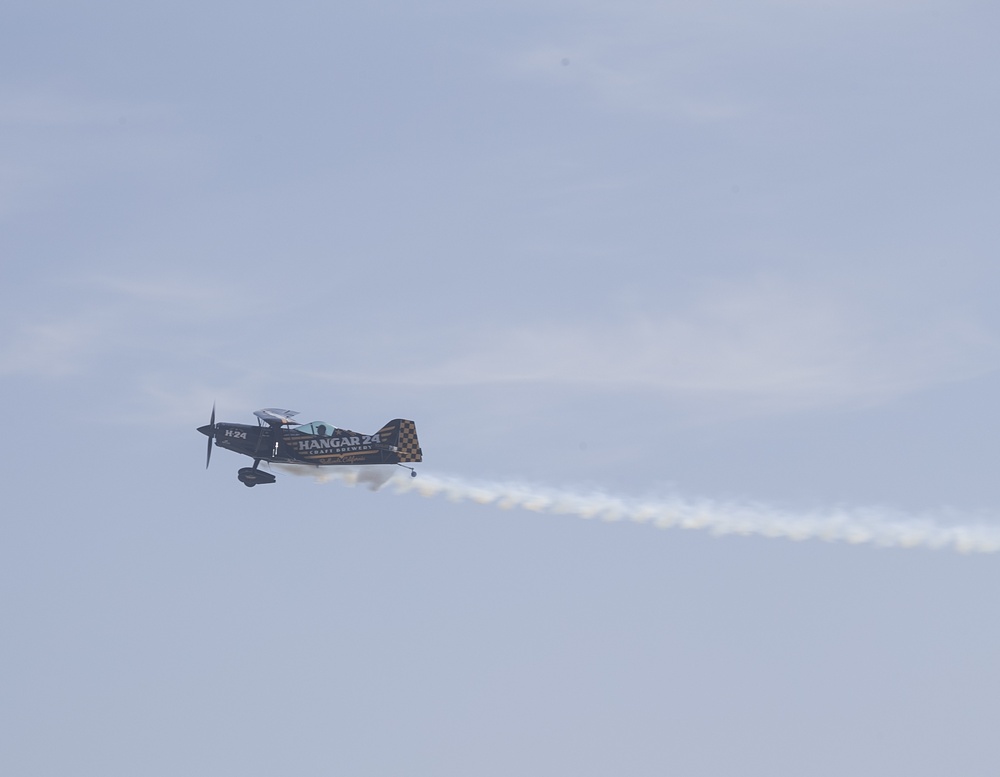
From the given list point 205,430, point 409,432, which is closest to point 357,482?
point 409,432

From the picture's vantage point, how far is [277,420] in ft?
212

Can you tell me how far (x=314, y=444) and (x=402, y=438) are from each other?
536 cm

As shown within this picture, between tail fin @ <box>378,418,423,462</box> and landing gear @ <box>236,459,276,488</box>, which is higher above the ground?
tail fin @ <box>378,418,423,462</box>

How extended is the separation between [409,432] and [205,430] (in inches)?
500

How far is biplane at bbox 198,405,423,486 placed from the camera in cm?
6375

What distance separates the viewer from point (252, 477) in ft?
208

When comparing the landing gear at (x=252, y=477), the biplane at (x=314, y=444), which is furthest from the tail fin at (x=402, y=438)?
the landing gear at (x=252, y=477)

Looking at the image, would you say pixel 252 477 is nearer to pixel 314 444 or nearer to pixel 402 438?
pixel 314 444

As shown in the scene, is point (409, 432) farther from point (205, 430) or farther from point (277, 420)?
point (205, 430)

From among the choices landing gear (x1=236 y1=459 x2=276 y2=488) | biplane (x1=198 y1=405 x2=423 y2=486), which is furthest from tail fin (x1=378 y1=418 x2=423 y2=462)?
landing gear (x1=236 y1=459 x2=276 y2=488)

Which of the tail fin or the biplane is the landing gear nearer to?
the biplane

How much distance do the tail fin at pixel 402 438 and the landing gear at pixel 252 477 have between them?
23.2ft

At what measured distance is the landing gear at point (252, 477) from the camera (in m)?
63.5

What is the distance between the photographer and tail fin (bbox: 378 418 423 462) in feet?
209
